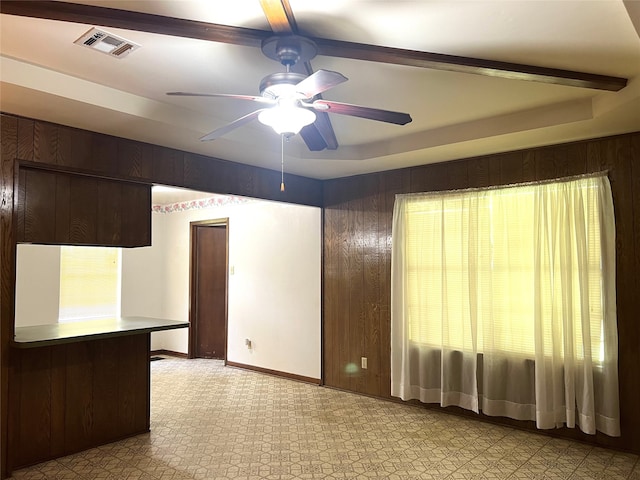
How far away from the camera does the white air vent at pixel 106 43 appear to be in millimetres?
2174

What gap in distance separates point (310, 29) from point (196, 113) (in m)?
1.48

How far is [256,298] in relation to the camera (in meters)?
5.84

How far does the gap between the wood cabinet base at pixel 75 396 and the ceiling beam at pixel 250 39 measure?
86.9 inches

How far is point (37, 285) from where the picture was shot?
488cm

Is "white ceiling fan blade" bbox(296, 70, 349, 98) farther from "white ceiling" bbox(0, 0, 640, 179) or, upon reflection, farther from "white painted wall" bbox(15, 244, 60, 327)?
"white painted wall" bbox(15, 244, 60, 327)

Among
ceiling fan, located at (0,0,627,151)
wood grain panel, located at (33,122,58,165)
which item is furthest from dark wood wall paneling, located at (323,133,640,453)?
wood grain panel, located at (33,122,58,165)

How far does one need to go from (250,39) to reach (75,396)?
9.26 feet

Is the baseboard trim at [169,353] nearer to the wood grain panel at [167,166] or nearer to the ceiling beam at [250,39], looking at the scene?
the wood grain panel at [167,166]

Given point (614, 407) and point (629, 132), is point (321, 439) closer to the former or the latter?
point (614, 407)

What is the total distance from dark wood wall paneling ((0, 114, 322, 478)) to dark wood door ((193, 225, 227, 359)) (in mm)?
2792

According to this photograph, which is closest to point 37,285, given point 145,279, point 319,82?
point 145,279

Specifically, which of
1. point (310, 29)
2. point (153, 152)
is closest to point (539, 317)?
point (310, 29)

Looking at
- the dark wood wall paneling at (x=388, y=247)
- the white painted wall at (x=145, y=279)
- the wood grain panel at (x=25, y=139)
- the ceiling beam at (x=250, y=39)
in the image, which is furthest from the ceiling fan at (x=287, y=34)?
the white painted wall at (x=145, y=279)

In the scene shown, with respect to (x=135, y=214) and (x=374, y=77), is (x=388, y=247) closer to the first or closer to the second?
(x=374, y=77)
